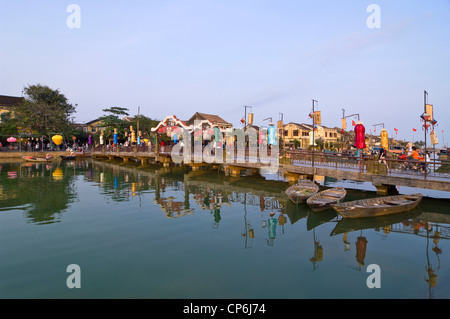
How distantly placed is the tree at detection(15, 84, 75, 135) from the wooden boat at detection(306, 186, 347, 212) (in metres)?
52.5

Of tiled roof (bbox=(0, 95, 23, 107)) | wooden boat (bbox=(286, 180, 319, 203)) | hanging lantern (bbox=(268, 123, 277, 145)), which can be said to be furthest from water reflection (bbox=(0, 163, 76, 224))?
tiled roof (bbox=(0, 95, 23, 107))

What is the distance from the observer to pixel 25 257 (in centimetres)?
829

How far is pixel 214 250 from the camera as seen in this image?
8.99 meters

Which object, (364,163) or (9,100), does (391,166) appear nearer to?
(364,163)

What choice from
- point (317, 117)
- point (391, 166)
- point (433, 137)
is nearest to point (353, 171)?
point (391, 166)

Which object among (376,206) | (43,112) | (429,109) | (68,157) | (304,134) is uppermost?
(43,112)

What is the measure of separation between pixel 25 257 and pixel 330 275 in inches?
353

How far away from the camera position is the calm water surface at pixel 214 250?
22.0 ft

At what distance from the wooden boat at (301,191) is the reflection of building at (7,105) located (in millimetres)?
66701

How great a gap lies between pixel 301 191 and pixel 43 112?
5351 cm

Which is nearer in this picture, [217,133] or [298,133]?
[217,133]

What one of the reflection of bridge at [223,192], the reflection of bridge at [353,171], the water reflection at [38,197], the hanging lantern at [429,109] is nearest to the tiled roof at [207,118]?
the reflection of bridge at [223,192]

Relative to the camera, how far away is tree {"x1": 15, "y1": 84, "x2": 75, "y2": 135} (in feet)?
166

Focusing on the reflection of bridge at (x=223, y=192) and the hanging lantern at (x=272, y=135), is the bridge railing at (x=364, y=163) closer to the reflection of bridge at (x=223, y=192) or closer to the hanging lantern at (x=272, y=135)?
the hanging lantern at (x=272, y=135)
